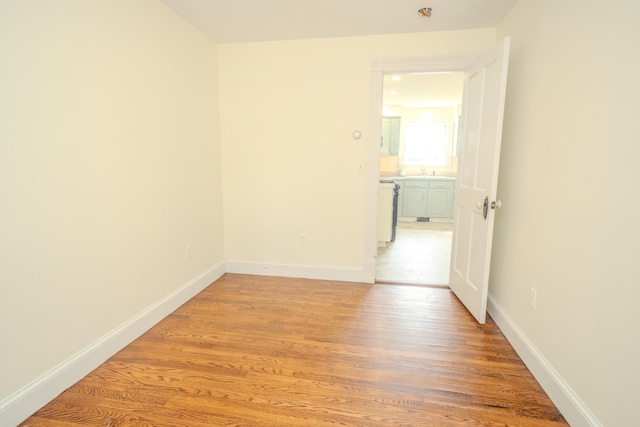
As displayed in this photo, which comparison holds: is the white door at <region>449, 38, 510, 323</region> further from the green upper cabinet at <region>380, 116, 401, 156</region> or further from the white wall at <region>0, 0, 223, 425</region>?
the green upper cabinet at <region>380, 116, 401, 156</region>

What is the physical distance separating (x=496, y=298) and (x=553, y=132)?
54.5 inches

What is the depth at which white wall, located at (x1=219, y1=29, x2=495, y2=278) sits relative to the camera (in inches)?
123

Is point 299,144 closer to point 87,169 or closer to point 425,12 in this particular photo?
point 425,12

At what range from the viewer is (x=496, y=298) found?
2582 mm

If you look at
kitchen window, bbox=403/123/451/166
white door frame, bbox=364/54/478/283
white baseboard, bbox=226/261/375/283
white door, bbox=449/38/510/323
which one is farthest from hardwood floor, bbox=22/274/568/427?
kitchen window, bbox=403/123/451/166

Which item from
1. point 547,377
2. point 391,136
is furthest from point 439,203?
point 547,377

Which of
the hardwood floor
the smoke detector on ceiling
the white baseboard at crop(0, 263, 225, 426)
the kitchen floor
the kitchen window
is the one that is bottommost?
the kitchen floor

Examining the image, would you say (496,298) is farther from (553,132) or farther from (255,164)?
(255,164)

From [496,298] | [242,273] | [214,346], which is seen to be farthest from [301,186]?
[496,298]

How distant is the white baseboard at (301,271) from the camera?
3.39 meters

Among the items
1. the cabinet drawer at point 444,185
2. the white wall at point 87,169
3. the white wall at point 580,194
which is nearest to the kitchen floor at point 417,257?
the cabinet drawer at point 444,185

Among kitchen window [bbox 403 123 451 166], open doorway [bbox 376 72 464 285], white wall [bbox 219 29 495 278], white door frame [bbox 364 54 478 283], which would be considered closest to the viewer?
white door frame [bbox 364 54 478 283]

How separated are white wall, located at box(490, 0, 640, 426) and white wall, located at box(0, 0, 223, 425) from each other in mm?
2646

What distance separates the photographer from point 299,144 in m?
3.33
